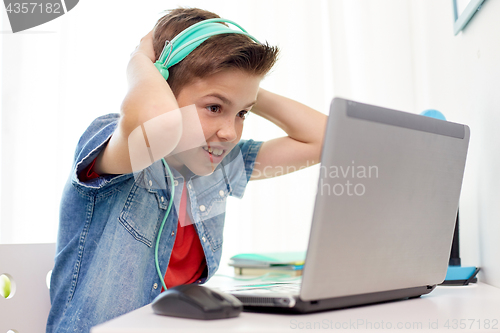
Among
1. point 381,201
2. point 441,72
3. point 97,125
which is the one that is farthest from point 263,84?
point 381,201

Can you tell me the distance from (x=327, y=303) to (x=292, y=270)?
0.43 m

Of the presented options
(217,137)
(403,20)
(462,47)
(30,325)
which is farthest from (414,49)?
(30,325)

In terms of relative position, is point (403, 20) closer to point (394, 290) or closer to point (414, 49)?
point (414, 49)

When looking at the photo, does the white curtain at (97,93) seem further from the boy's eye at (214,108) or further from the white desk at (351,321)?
the white desk at (351,321)

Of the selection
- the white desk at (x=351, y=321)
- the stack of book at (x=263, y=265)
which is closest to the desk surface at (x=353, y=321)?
the white desk at (x=351, y=321)

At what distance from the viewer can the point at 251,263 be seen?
0.97 m

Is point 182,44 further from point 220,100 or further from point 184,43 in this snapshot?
point 220,100

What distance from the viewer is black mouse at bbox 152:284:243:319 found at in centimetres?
36

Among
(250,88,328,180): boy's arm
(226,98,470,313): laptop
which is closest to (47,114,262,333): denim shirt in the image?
(250,88,328,180): boy's arm

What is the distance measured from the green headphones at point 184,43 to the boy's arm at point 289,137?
295 millimetres

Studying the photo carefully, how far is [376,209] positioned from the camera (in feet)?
1.30

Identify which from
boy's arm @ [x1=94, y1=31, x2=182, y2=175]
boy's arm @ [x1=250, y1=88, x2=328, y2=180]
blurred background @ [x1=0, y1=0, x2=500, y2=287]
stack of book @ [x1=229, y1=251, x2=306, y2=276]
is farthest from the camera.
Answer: blurred background @ [x1=0, y1=0, x2=500, y2=287]

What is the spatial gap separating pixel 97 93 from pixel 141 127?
1.01 meters

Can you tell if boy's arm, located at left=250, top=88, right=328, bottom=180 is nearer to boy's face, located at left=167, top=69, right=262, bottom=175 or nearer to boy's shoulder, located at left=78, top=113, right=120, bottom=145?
boy's face, located at left=167, top=69, right=262, bottom=175
